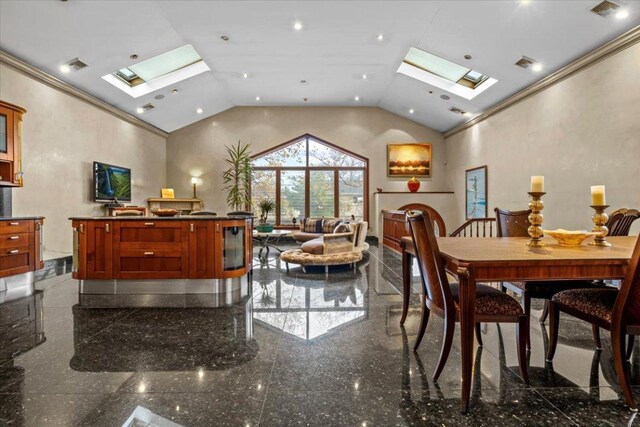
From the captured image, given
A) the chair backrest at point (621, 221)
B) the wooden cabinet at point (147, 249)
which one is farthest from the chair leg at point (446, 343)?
the wooden cabinet at point (147, 249)

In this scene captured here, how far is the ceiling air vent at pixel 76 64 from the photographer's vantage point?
5566 millimetres

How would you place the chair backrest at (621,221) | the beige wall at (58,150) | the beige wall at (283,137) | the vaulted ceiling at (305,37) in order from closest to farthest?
the chair backrest at (621,221) → the vaulted ceiling at (305,37) → the beige wall at (58,150) → the beige wall at (283,137)

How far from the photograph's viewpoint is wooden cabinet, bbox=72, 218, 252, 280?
401cm

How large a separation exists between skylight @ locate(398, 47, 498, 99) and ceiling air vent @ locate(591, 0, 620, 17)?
2.97 meters

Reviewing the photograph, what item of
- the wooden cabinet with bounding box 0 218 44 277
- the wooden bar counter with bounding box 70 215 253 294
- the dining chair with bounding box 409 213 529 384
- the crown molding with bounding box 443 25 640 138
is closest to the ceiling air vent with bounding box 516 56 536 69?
the crown molding with bounding box 443 25 640 138

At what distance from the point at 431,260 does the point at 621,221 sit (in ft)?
8.09

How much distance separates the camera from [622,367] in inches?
72.1

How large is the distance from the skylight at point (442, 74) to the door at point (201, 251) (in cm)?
589

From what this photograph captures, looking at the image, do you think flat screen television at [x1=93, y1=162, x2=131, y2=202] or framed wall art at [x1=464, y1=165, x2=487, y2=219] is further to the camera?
framed wall art at [x1=464, y1=165, x2=487, y2=219]

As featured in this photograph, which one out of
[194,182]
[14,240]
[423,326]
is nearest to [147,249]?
[14,240]

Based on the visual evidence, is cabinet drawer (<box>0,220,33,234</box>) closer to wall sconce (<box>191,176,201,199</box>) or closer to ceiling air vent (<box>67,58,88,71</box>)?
ceiling air vent (<box>67,58,88,71</box>)

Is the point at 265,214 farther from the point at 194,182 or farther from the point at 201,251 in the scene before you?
the point at 201,251

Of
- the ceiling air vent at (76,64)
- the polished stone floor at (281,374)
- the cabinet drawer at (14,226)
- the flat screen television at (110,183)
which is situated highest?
the ceiling air vent at (76,64)

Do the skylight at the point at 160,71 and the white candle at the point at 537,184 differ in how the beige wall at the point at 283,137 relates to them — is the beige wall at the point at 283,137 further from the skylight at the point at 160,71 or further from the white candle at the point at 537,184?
the white candle at the point at 537,184
